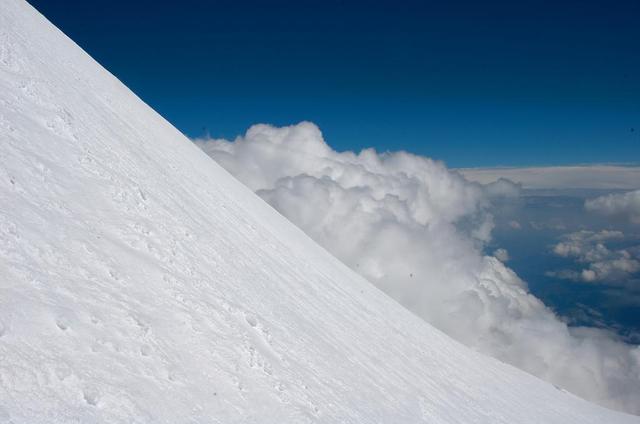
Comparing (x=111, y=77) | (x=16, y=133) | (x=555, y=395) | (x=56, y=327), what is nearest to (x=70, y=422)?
(x=56, y=327)

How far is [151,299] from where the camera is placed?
9117mm

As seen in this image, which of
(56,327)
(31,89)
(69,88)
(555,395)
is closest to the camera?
(56,327)

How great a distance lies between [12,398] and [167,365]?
2.79 metres

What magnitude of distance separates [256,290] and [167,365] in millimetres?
6378

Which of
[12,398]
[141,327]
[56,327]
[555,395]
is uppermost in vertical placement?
[555,395]

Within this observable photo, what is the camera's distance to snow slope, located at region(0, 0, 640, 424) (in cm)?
652

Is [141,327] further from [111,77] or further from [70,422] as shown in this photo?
[111,77]

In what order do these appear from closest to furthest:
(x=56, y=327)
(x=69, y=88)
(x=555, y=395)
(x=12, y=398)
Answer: (x=12, y=398)
(x=56, y=327)
(x=69, y=88)
(x=555, y=395)

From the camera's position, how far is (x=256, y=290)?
1412 cm

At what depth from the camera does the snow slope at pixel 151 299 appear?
652 cm

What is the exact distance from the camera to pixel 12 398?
518cm

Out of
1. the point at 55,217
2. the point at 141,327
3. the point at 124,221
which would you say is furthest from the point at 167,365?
the point at 124,221

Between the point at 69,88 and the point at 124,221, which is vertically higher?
the point at 69,88

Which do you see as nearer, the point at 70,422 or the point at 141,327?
the point at 70,422
